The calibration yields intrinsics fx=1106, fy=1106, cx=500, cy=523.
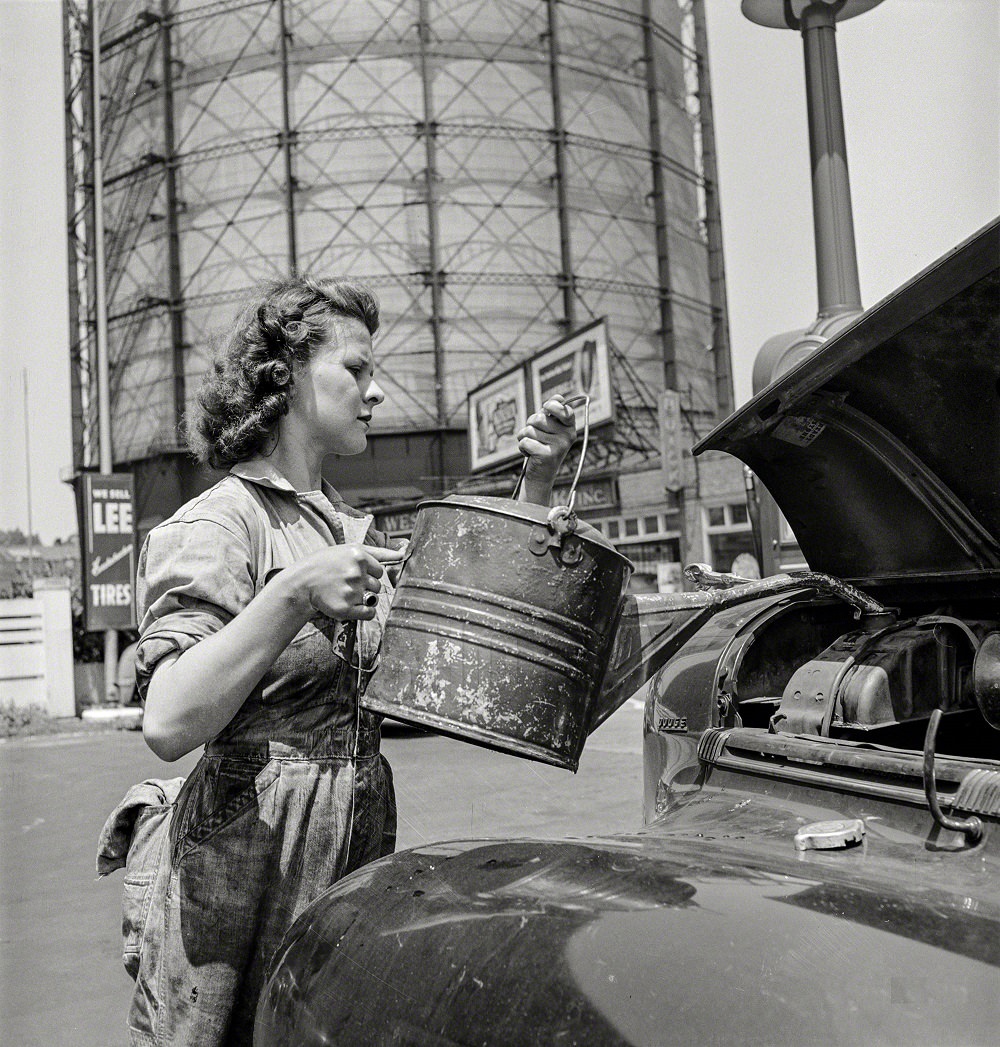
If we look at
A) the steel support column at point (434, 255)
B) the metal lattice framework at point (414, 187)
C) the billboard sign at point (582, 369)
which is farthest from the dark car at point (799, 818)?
Answer: the steel support column at point (434, 255)

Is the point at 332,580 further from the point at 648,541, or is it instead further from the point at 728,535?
the point at 648,541

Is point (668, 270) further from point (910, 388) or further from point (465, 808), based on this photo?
point (910, 388)

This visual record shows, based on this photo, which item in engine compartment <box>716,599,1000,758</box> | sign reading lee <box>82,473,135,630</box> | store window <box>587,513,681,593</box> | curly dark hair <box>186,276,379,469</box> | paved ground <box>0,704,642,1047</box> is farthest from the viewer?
store window <box>587,513,681,593</box>

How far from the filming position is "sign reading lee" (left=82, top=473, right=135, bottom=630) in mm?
17438

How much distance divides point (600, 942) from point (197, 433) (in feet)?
3.98

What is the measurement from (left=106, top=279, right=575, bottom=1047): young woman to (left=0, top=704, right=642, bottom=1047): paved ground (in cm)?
107

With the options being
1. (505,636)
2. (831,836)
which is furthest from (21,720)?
(831,836)

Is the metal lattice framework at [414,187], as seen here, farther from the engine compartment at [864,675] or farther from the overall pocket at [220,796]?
the overall pocket at [220,796]

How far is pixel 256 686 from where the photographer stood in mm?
1747

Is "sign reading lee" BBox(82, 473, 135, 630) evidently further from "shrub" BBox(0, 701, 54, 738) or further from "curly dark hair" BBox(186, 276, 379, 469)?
"curly dark hair" BBox(186, 276, 379, 469)

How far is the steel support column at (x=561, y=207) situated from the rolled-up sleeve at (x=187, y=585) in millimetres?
28434

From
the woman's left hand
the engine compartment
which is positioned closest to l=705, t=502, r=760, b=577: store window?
the engine compartment

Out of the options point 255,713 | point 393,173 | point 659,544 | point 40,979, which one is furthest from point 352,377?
point 393,173

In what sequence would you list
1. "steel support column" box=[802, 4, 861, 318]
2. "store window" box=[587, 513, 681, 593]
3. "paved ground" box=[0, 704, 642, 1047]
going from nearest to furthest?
"paved ground" box=[0, 704, 642, 1047] → "steel support column" box=[802, 4, 861, 318] → "store window" box=[587, 513, 681, 593]
